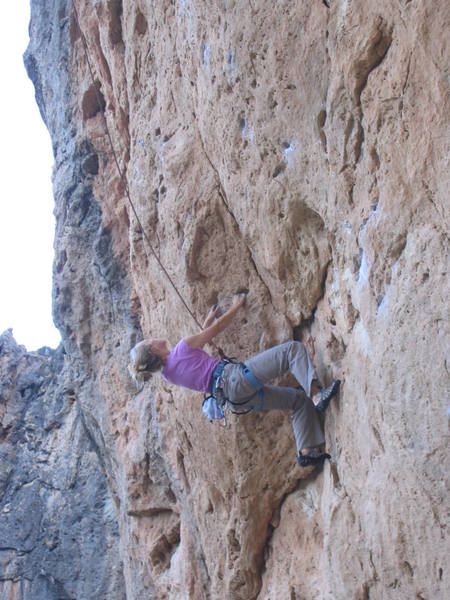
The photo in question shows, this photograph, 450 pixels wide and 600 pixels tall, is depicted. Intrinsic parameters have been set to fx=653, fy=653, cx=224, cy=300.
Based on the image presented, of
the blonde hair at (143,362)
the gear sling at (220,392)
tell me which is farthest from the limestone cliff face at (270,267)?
the blonde hair at (143,362)

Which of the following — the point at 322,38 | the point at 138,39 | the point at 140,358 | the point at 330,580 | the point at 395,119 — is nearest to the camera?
the point at 395,119

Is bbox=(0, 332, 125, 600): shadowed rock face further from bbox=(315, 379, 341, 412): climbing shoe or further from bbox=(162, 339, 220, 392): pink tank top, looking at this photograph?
bbox=(315, 379, 341, 412): climbing shoe

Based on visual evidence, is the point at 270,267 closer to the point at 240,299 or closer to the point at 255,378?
the point at 240,299

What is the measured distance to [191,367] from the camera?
5195 mm

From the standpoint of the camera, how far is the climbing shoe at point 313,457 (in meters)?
4.87

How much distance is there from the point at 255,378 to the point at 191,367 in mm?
564

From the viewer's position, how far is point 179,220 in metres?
6.02

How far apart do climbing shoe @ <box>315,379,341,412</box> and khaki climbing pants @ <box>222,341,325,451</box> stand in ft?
0.49

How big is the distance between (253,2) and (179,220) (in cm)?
204

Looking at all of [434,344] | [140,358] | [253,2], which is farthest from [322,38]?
[140,358]

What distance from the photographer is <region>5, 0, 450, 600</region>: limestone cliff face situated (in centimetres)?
342

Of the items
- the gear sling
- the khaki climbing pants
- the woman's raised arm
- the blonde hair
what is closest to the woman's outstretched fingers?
the woman's raised arm

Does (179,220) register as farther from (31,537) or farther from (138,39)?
(31,537)

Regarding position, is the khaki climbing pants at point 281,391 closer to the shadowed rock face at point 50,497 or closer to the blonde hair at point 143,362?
the blonde hair at point 143,362
